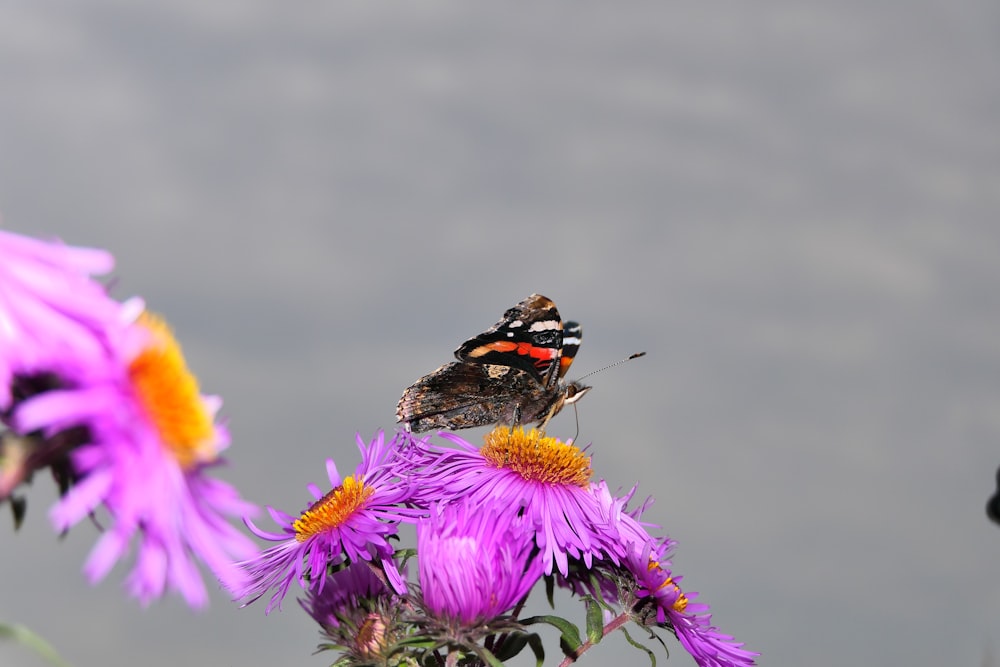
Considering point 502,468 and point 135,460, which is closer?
point 135,460

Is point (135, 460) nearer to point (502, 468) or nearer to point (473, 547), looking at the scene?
point (473, 547)

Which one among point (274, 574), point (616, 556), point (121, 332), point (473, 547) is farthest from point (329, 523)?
point (121, 332)

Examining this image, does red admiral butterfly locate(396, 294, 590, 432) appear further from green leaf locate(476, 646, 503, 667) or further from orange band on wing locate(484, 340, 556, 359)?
green leaf locate(476, 646, 503, 667)

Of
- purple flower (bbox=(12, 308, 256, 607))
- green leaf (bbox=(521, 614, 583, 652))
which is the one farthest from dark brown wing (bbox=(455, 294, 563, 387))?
purple flower (bbox=(12, 308, 256, 607))

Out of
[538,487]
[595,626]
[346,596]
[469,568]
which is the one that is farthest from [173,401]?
[538,487]

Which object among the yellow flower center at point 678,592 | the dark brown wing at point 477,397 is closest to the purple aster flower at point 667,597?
the yellow flower center at point 678,592

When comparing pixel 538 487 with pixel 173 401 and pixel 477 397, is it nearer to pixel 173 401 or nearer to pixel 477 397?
pixel 477 397

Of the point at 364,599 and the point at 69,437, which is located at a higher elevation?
the point at 364,599
